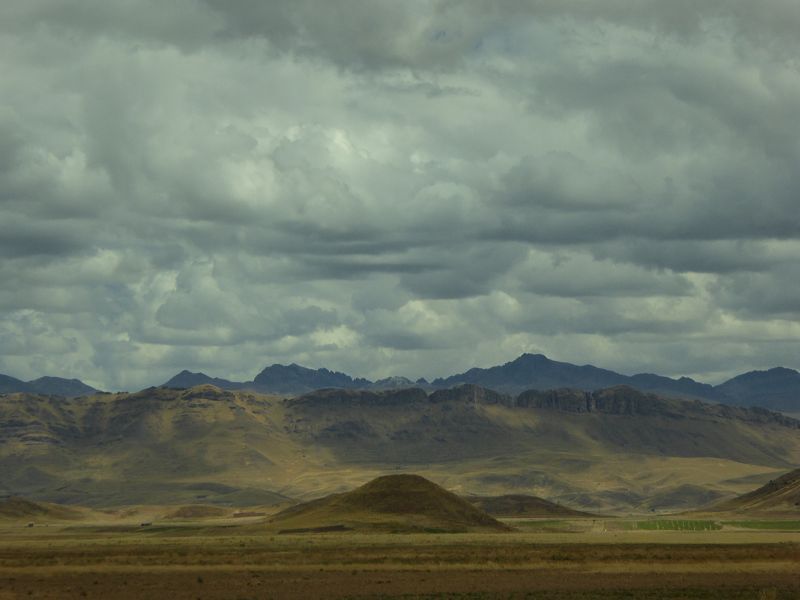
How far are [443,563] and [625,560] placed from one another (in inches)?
703

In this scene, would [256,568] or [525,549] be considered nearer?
[256,568]

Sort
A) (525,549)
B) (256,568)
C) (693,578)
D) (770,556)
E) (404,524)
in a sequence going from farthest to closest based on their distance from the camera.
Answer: (404,524) < (525,549) < (770,556) < (256,568) < (693,578)

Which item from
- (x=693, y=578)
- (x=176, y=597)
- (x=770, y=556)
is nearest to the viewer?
(x=176, y=597)

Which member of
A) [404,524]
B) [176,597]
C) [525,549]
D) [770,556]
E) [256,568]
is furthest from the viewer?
[404,524]

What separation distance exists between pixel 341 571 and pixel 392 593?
1704cm

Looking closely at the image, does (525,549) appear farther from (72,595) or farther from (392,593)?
(72,595)

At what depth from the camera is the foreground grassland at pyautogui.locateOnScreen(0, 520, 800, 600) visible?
90062 millimetres

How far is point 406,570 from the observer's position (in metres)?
106

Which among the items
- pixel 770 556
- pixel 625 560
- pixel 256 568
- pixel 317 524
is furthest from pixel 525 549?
pixel 317 524

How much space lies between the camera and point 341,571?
105125mm

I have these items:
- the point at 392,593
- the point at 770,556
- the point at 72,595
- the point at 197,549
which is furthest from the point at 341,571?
the point at 770,556

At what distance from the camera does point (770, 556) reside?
389 ft

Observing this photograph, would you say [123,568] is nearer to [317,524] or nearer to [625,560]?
[625,560]

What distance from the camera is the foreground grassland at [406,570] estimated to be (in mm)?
90062
